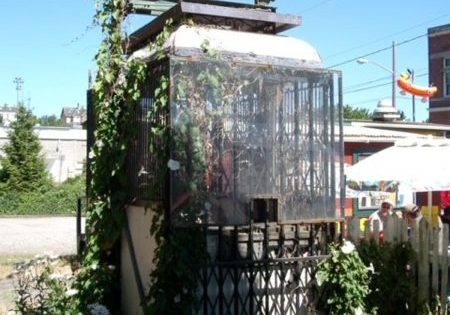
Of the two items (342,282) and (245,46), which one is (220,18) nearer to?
(245,46)

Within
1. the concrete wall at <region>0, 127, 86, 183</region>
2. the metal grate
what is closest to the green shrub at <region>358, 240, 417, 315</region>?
the metal grate

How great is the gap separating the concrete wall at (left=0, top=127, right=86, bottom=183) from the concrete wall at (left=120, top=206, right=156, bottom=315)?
152 ft

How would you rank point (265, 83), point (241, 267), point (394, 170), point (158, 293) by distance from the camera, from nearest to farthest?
point (158, 293) → point (241, 267) → point (265, 83) → point (394, 170)

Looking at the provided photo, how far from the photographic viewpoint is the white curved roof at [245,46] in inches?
237

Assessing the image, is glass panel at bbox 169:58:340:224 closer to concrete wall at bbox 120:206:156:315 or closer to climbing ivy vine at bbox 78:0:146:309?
concrete wall at bbox 120:206:156:315

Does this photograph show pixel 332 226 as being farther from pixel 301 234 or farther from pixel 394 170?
pixel 394 170

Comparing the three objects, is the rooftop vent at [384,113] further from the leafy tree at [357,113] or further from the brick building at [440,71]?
the leafy tree at [357,113]

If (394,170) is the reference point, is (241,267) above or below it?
below

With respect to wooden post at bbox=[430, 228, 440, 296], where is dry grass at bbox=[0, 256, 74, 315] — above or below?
below

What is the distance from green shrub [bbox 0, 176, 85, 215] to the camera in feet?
105

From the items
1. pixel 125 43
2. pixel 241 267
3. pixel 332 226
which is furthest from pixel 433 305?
pixel 125 43

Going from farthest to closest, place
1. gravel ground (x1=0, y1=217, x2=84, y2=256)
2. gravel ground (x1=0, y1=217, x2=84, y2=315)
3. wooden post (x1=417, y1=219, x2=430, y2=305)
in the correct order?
gravel ground (x1=0, y1=217, x2=84, y2=256), gravel ground (x1=0, y1=217, x2=84, y2=315), wooden post (x1=417, y1=219, x2=430, y2=305)

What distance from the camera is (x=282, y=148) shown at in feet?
20.0

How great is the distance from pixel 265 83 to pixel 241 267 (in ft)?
6.07
